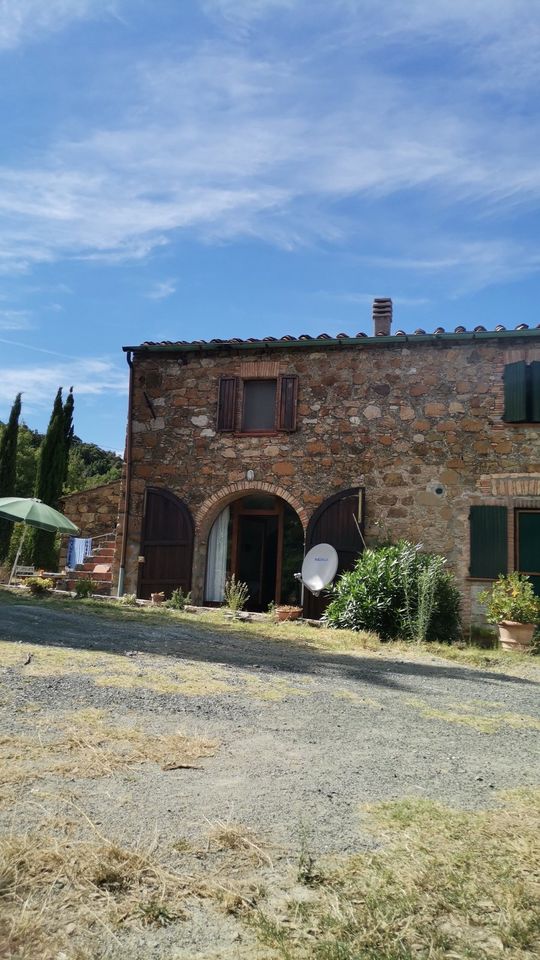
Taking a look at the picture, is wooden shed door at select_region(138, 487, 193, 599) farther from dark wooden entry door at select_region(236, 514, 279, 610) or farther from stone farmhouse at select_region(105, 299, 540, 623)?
dark wooden entry door at select_region(236, 514, 279, 610)

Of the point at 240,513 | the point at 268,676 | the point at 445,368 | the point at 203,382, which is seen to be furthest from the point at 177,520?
the point at 268,676

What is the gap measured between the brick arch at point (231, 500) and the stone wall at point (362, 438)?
0.03 meters

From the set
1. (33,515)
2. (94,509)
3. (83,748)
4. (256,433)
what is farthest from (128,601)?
(83,748)

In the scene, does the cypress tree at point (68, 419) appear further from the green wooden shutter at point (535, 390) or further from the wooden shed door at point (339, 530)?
the green wooden shutter at point (535, 390)

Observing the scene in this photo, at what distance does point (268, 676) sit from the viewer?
5.75 metres

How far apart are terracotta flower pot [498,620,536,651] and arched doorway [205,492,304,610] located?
4551 mm

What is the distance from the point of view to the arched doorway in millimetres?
13062

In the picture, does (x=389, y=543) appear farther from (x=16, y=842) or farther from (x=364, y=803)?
(x=16, y=842)

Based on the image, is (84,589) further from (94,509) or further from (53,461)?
(53,461)

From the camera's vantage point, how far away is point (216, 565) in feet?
42.8

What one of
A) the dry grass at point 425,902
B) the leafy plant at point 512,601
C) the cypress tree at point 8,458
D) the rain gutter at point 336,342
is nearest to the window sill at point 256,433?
the rain gutter at point 336,342

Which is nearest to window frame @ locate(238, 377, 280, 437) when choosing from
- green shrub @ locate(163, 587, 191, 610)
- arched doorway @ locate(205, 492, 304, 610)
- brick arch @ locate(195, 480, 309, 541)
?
brick arch @ locate(195, 480, 309, 541)

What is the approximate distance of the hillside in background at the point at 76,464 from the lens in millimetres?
28766

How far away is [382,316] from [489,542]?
455 cm
